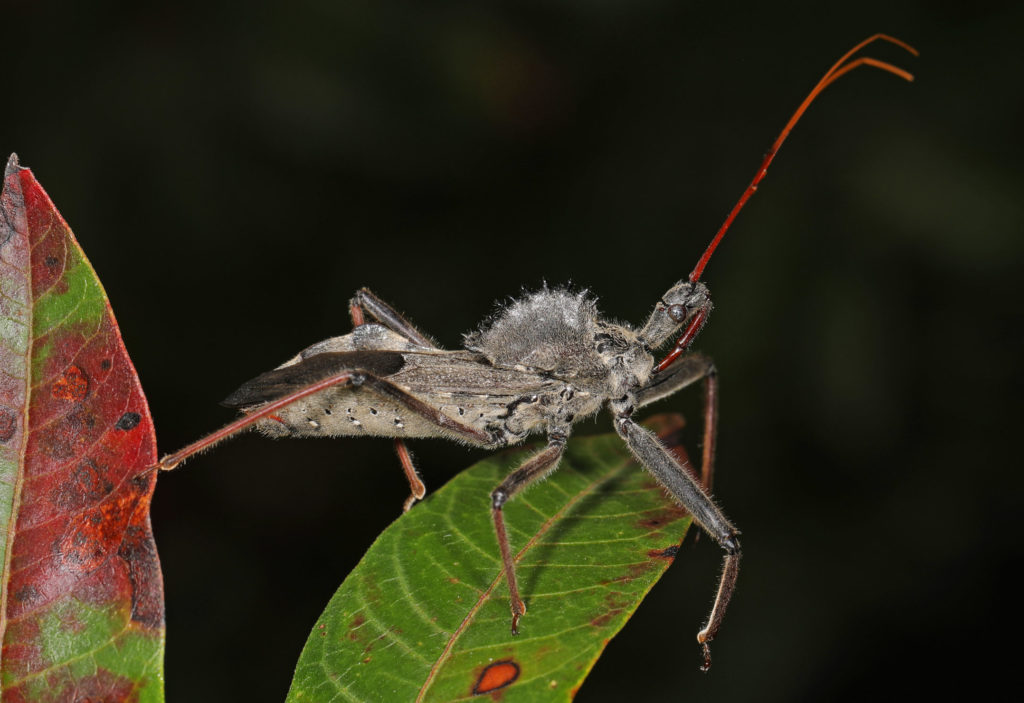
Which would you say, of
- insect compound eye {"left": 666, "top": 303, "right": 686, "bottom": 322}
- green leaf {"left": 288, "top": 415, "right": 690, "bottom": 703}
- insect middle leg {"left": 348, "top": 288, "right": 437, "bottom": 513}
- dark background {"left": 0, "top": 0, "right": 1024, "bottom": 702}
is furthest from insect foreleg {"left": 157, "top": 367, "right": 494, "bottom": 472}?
dark background {"left": 0, "top": 0, "right": 1024, "bottom": 702}

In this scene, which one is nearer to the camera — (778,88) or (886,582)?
(886,582)

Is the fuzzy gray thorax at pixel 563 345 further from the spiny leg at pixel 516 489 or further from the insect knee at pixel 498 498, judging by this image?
the insect knee at pixel 498 498

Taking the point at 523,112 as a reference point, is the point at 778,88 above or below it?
above

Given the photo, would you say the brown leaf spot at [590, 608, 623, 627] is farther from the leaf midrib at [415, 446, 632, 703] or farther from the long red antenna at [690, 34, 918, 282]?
the long red antenna at [690, 34, 918, 282]

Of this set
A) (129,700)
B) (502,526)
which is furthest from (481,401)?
(129,700)

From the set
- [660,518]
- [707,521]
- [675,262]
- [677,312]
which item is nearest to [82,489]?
[660,518]

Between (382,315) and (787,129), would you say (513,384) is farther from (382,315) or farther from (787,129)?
(787,129)

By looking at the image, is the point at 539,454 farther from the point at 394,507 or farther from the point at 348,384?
the point at 394,507
